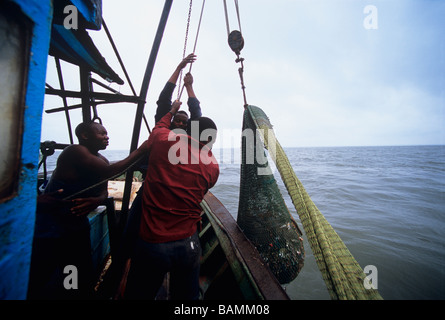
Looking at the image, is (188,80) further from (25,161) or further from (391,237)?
(391,237)

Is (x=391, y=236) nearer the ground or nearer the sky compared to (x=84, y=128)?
nearer the ground

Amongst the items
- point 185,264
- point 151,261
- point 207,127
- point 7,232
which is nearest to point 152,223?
point 151,261

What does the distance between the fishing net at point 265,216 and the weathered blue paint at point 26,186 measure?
6.91 ft

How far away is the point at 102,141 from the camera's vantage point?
201 centimetres

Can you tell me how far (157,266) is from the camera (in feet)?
4.82

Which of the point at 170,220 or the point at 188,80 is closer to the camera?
the point at 170,220

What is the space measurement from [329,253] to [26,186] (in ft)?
6.44

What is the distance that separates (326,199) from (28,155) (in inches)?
415

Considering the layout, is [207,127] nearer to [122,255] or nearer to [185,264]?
[185,264]

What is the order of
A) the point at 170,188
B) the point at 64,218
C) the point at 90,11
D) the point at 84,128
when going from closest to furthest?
the point at 90,11 → the point at 170,188 → the point at 64,218 → the point at 84,128

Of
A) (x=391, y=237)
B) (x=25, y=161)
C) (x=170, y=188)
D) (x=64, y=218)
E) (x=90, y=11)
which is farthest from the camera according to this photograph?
(x=391, y=237)

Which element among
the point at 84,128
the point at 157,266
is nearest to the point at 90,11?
the point at 84,128

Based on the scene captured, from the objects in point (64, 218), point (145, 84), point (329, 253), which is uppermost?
point (145, 84)
